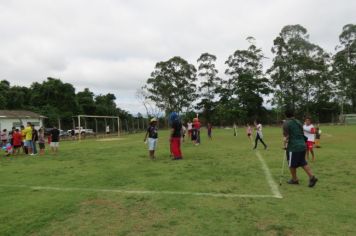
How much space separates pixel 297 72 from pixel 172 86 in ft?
75.9

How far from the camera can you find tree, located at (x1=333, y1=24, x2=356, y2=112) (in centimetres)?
6719

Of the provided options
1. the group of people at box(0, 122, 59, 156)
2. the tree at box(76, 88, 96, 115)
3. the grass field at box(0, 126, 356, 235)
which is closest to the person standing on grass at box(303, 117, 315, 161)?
the grass field at box(0, 126, 356, 235)

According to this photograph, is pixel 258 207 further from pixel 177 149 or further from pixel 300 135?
pixel 177 149

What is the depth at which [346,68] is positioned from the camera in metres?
67.4

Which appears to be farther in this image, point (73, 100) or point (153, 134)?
point (73, 100)

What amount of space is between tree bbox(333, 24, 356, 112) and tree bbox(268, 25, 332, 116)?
2470 mm

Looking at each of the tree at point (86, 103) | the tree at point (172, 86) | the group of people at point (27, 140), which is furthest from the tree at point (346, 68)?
the group of people at point (27, 140)

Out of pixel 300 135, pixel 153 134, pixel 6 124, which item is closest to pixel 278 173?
pixel 300 135

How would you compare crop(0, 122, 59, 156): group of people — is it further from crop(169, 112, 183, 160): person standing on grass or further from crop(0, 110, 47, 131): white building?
crop(0, 110, 47, 131): white building

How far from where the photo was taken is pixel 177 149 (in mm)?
13820

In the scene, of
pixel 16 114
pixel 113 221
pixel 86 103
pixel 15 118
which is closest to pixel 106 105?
pixel 86 103

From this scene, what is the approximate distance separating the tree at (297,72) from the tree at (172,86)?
16114 millimetres

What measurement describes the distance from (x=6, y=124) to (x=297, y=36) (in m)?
51.9

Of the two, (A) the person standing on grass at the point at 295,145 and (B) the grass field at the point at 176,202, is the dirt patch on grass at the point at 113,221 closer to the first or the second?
(B) the grass field at the point at 176,202
